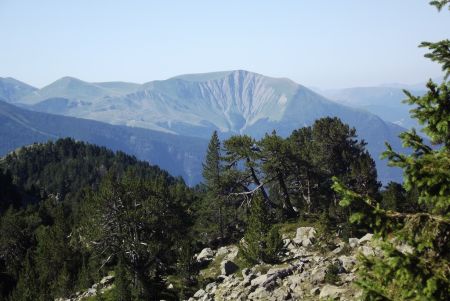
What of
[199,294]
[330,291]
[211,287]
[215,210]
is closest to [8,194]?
[215,210]

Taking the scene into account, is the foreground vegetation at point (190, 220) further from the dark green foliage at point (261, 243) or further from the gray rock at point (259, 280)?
the gray rock at point (259, 280)

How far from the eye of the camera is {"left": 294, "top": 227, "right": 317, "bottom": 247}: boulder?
40.2 meters

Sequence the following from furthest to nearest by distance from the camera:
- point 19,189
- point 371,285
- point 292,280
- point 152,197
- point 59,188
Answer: point 59,188 < point 19,189 < point 152,197 < point 292,280 < point 371,285

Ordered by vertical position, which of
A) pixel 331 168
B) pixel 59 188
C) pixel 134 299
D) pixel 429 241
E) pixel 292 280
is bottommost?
pixel 59 188

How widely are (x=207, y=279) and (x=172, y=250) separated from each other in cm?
981

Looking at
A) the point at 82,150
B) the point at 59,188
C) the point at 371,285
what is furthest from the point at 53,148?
the point at 371,285

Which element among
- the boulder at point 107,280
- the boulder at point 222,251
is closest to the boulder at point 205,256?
the boulder at point 222,251

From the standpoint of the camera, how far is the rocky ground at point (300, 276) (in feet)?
84.5

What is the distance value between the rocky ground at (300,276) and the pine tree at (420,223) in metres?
11.7

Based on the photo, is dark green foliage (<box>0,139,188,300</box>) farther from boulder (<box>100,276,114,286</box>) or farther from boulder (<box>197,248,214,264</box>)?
boulder (<box>197,248,214,264</box>)

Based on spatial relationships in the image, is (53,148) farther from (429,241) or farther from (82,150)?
(429,241)

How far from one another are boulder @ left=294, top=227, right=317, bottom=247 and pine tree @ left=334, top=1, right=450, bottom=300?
31128 millimetres

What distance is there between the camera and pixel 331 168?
2195 inches

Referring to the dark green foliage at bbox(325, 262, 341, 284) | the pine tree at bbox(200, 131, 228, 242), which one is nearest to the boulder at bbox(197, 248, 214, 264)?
the pine tree at bbox(200, 131, 228, 242)
